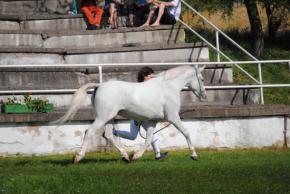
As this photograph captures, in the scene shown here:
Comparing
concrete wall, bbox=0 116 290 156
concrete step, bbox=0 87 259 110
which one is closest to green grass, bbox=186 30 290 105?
concrete step, bbox=0 87 259 110

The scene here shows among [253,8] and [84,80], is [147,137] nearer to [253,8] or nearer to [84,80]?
[84,80]

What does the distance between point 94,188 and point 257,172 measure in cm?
305

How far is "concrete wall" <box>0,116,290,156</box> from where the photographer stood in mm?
16562

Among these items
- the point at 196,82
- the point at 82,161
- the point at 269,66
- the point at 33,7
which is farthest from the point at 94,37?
the point at 82,161

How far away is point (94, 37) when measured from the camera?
22.0 m

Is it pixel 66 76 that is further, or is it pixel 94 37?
pixel 94 37

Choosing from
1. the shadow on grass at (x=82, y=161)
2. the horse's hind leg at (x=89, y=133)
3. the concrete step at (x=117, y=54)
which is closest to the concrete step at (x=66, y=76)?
the concrete step at (x=117, y=54)

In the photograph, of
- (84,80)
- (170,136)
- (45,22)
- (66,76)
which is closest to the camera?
(170,136)

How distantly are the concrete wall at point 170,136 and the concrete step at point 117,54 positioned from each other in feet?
13.4

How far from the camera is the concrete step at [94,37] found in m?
21.8

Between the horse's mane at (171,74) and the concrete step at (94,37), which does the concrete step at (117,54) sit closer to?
the concrete step at (94,37)

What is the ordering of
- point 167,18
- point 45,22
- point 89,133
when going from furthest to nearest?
point 45,22 → point 167,18 → point 89,133

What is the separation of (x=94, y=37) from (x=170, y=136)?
5615 millimetres

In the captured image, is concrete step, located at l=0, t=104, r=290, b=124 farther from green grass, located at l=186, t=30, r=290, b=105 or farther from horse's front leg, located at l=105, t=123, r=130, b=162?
green grass, located at l=186, t=30, r=290, b=105
